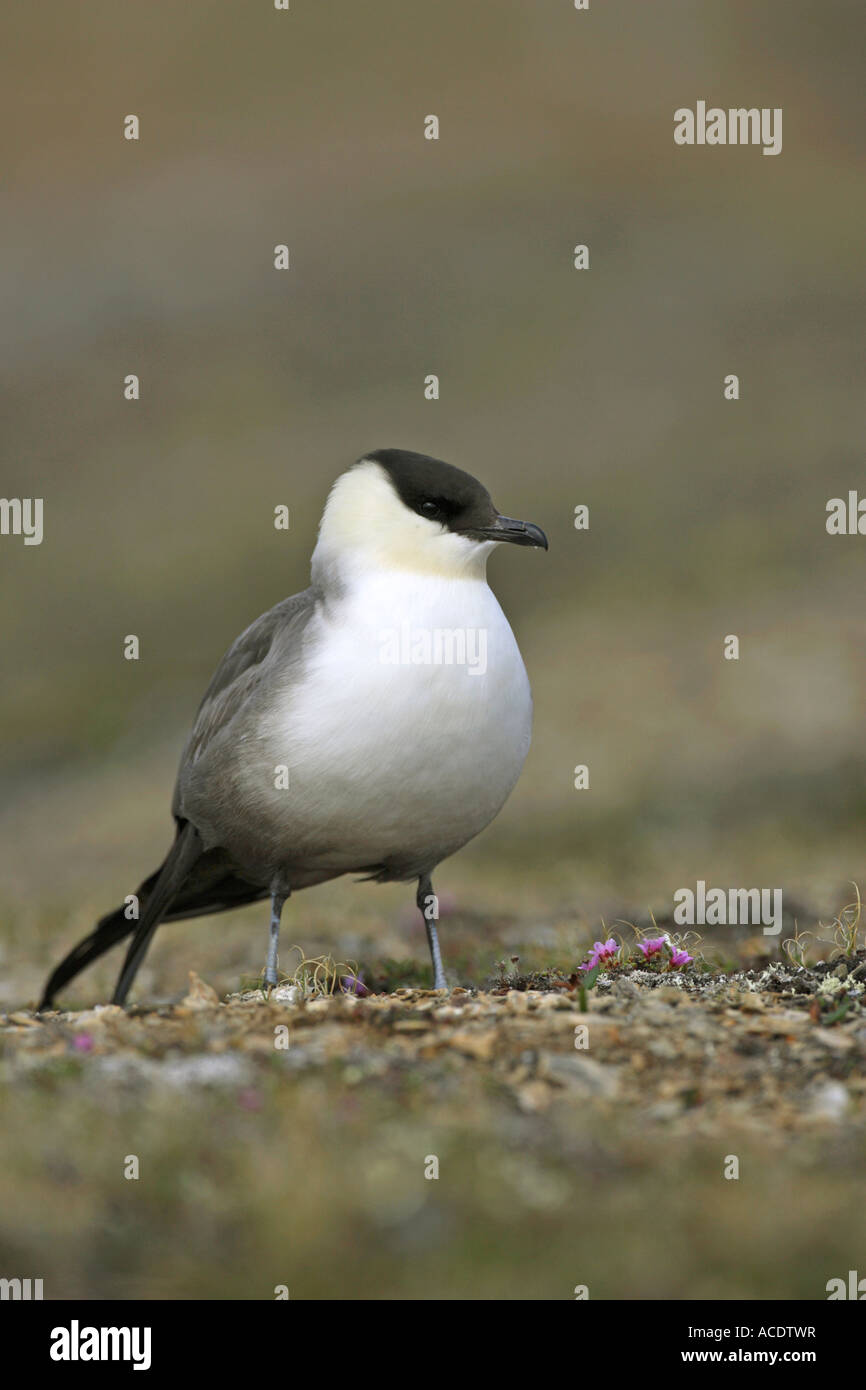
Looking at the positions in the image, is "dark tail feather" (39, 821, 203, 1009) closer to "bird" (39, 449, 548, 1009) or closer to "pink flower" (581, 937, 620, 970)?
"bird" (39, 449, 548, 1009)

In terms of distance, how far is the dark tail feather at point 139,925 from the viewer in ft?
21.8

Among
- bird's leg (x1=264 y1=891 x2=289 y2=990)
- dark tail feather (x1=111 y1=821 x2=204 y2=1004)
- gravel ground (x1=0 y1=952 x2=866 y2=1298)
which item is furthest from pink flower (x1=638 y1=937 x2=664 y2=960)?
dark tail feather (x1=111 y1=821 x2=204 y2=1004)

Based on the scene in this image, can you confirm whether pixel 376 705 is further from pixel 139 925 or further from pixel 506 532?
pixel 139 925

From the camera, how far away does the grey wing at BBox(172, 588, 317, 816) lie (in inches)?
245

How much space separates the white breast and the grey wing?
10.7 inches

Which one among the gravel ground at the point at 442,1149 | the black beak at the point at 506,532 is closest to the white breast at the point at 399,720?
the black beak at the point at 506,532

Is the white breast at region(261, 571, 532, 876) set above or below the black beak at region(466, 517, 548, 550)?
below

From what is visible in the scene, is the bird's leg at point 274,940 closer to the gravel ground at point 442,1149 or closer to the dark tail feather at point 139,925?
the dark tail feather at point 139,925

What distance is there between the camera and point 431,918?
21.3 feet

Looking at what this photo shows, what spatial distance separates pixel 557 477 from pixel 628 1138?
52.8 ft

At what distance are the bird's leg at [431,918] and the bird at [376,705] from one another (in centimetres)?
1

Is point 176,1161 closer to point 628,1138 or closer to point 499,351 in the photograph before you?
point 628,1138

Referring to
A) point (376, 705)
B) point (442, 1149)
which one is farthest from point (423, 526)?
point (442, 1149)

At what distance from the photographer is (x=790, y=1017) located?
16.4 feet
